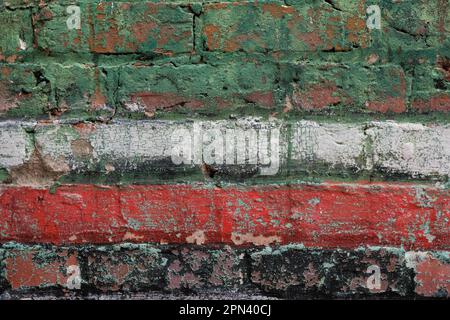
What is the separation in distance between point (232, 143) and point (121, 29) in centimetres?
36

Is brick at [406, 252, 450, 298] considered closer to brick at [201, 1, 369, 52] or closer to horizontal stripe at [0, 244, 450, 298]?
horizontal stripe at [0, 244, 450, 298]

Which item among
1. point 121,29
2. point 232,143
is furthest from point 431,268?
Answer: point 121,29

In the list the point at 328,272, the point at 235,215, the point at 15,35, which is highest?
the point at 15,35

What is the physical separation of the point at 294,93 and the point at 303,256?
376 mm

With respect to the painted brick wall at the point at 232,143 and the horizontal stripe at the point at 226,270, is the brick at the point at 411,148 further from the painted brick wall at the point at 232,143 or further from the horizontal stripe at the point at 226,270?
the horizontal stripe at the point at 226,270

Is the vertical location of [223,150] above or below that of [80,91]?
below

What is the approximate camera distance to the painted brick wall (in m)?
1.17

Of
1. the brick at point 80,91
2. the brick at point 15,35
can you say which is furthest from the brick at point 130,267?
the brick at point 15,35

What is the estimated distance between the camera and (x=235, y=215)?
1199 millimetres

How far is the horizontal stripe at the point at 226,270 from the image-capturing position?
120 cm

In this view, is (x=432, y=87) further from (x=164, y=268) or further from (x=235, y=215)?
(x=164, y=268)

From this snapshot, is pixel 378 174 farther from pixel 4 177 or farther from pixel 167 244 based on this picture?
pixel 4 177

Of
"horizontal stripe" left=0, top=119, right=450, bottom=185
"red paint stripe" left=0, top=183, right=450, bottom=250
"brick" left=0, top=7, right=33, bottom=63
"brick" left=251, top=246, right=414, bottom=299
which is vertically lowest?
"brick" left=251, top=246, right=414, bottom=299

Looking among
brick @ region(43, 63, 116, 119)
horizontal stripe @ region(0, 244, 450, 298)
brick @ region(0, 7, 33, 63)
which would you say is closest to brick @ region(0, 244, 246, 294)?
horizontal stripe @ region(0, 244, 450, 298)
